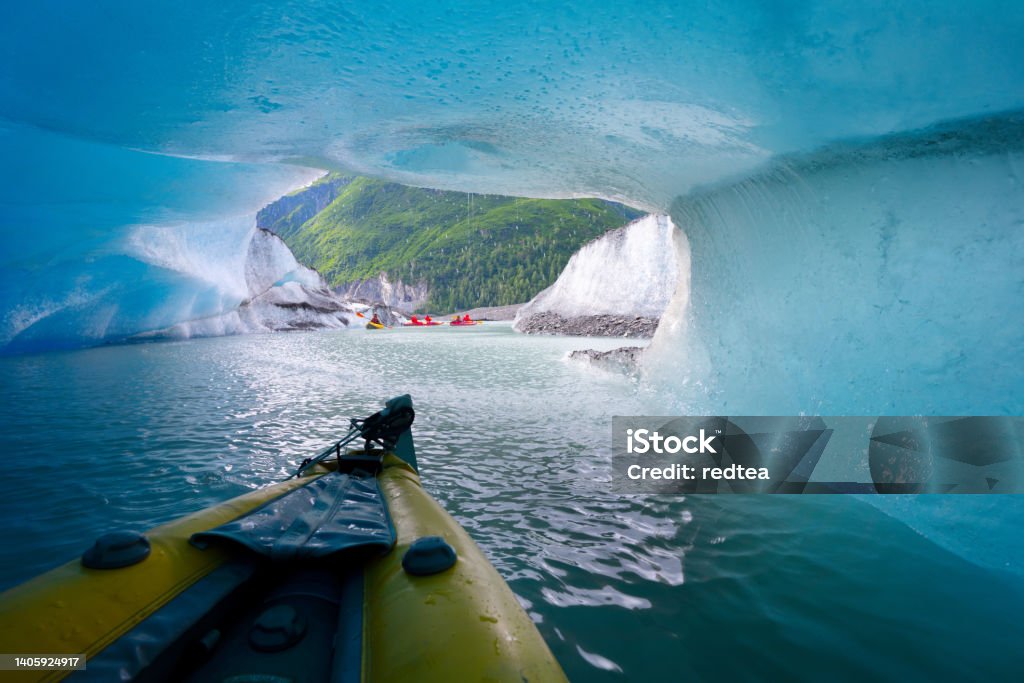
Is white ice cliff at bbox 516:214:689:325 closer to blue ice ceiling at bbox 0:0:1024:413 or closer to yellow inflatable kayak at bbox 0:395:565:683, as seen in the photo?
blue ice ceiling at bbox 0:0:1024:413

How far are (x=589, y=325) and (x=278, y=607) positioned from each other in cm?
2990

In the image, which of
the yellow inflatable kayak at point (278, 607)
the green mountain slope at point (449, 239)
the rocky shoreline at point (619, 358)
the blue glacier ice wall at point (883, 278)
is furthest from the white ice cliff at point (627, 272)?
the green mountain slope at point (449, 239)

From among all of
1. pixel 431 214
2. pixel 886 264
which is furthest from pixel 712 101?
pixel 431 214

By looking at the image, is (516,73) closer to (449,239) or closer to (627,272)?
(627,272)

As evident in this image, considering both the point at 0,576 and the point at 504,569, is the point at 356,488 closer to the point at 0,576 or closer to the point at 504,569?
the point at 504,569

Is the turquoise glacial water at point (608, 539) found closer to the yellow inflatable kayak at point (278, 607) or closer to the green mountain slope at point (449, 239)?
the yellow inflatable kayak at point (278, 607)

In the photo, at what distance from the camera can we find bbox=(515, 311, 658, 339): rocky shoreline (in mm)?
28312

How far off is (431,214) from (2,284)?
11521 cm

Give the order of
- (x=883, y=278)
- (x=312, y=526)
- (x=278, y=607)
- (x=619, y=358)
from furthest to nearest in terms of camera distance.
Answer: (x=619, y=358) < (x=883, y=278) < (x=312, y=526) < (x=278, y=607)

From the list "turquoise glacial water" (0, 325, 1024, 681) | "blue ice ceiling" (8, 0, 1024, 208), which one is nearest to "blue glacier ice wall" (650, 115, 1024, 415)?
"blue ice ceiling" (8, 0, 1024, 208)

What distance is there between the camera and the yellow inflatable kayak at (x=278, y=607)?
1.54 metres

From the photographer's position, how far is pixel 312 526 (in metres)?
2.46

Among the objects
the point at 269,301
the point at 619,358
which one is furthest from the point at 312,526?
the point at 269,301

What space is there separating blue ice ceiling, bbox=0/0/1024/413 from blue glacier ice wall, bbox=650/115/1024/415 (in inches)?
0.7
